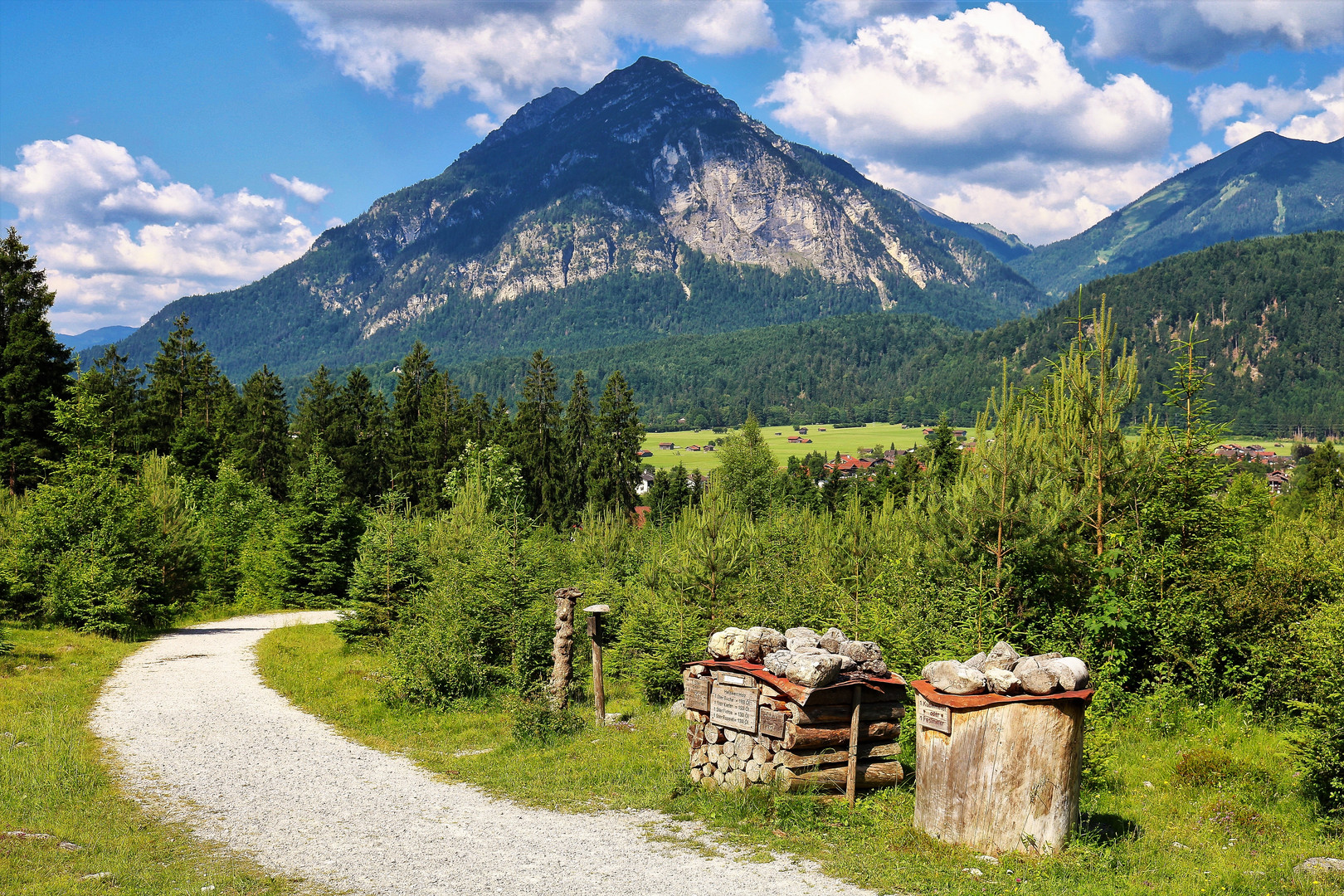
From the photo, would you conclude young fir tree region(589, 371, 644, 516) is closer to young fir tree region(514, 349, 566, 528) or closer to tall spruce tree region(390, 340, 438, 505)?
young fir tree region(514, 349, 566, 528)

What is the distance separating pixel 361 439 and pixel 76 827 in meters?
53.6

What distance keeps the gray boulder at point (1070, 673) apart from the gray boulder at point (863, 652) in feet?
8.78

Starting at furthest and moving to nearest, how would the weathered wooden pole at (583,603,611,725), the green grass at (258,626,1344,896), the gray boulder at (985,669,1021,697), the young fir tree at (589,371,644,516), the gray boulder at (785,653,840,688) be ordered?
the young fir tree at (589,371,644,516) → the weathered wooden pole at (583,603,611,725) → the gray boulder at (785,653,840,688) → the gray boulder at (985,669,1021,697) → the green grass at (258,626,1344,896)

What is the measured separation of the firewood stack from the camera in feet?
35.9

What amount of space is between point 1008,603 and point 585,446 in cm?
5121

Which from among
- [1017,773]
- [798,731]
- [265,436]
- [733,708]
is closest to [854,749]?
[798,731]

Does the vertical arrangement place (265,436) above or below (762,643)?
above

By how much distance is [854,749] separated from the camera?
10.9 m

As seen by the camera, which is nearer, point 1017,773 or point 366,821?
point 1017,773

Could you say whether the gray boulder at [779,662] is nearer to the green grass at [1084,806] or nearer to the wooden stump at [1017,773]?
the green grass at [1084,806]

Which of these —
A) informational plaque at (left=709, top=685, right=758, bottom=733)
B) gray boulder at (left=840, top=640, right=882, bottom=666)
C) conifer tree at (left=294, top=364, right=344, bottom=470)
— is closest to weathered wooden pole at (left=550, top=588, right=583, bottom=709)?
informational plaque at (left=709, top=685, right=758, bottom=733)

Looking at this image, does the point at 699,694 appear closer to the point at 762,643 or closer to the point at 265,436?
the point at 762,643

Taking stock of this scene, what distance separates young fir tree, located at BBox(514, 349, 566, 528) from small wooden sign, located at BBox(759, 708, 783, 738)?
48.9 meters

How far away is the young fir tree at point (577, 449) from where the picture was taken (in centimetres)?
6259
